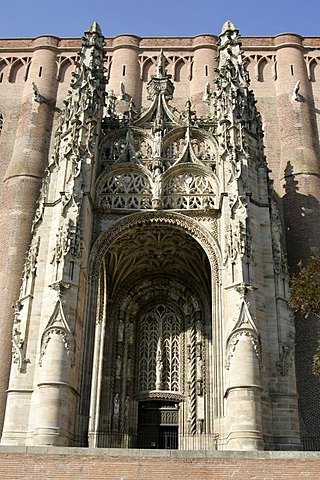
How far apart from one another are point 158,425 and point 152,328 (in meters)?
3.95

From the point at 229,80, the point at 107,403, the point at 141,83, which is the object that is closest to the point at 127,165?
the point at 229,80

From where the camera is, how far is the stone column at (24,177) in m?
24.1

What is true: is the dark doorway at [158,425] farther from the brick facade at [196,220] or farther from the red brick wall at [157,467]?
the red brick wall at [157,467]

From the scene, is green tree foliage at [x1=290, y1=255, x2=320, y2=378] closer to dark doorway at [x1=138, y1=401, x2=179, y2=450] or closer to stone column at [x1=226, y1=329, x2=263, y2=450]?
stone column at [x1=226, y1=329, x2=263, y2=450]

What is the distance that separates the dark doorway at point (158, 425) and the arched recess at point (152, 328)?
0.05 metres

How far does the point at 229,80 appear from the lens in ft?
74.1

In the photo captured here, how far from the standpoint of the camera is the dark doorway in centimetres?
2156

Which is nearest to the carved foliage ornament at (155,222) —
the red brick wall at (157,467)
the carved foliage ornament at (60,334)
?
the carved foliage ornament at (60,334)

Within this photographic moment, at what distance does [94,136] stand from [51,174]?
84.5 inches

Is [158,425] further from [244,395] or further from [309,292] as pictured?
[309,292]

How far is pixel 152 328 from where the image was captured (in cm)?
2384

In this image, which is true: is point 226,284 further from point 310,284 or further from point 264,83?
point 264,83

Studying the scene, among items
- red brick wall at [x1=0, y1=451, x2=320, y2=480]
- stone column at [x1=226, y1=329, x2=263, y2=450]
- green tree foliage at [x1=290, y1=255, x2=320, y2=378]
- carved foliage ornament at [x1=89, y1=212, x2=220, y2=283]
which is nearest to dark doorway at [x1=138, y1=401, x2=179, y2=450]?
stone column at [x1=226, y1=329, x2=263, y2=450]

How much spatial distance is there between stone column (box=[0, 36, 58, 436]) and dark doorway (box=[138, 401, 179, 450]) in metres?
5.50
